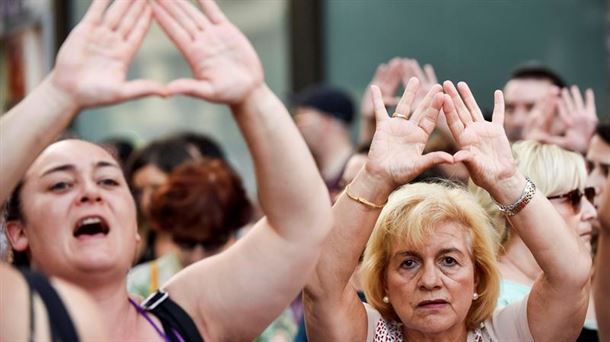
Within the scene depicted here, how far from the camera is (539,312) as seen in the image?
3779 mm

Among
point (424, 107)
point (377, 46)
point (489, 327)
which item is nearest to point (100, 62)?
point (424, 107)

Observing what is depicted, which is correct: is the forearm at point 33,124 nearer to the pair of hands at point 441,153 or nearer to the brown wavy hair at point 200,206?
the pair of hands at point 441,153

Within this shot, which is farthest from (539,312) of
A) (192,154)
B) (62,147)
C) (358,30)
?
(358,30)

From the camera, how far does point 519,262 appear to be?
4.52 meters

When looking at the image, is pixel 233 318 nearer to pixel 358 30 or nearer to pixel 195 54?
pixel 195 54

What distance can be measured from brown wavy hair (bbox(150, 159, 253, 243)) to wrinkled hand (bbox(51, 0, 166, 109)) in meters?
2.62

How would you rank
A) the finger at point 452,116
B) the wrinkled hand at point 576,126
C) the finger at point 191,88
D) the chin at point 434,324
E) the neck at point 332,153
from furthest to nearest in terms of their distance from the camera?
the neck at point 332,153
the wrinkled hand at point 576,126
the chin at point 434,324
the finger at point 452,116
the finger at point 191,88

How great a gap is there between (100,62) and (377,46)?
19.4 feet

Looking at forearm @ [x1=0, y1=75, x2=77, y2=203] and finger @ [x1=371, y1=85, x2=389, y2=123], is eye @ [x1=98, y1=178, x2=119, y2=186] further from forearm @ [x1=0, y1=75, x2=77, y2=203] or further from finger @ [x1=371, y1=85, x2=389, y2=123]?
finger @ [x1=371, y1=85, x2=389, y2=123]

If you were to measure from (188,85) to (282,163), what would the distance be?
0.34 meters

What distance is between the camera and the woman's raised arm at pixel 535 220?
142 inches

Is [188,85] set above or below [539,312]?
above

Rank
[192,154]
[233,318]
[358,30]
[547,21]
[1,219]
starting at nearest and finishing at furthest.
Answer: [233,318] → [1,219] → [192,154] → [547,21] → [358,30]

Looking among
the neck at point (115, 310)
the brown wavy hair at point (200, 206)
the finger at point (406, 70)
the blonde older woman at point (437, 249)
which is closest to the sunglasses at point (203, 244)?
the brown wavy hair at point (200, 206)
